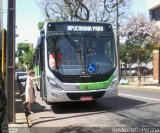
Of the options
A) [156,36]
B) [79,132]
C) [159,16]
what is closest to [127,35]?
[156,36]

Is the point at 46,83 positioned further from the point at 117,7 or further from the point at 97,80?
the point at 117,7

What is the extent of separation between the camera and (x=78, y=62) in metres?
15.8

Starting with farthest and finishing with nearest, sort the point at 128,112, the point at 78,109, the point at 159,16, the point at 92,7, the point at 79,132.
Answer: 1. the point at 92,7
2. the point at 159,16
3. the point at 78,109
4. the point at 128,112
5. the point at 79,132

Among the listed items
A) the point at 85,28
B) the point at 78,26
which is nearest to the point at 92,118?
the point at 85,28

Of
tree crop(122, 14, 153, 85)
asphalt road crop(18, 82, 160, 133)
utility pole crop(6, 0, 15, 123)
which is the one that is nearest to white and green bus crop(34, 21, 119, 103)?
asphalt road crop(18, 82, 160, 133)

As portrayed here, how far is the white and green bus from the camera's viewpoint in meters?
15.6

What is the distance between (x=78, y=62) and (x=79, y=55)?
0.90ft

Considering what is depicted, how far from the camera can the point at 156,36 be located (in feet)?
124

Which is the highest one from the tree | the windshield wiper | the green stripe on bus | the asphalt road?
the tree

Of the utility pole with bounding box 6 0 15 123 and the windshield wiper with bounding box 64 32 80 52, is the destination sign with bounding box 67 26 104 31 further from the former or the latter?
the utility pole with bounding box 6 0 15 123

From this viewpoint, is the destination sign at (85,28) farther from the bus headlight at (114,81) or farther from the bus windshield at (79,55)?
the bus headlight at (114,81)

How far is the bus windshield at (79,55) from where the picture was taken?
1571 centimetres

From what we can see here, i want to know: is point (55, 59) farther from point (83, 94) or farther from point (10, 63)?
point (10, 63)

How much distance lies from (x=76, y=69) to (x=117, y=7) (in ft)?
115
